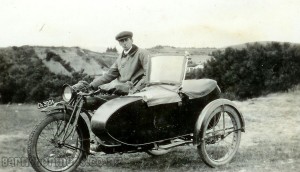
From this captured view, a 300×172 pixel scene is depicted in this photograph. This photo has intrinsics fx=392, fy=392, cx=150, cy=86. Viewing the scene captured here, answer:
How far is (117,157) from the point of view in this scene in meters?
4.95

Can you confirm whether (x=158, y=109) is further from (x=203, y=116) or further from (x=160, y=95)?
(x=203, y=116)

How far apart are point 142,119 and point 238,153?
5.18 feet

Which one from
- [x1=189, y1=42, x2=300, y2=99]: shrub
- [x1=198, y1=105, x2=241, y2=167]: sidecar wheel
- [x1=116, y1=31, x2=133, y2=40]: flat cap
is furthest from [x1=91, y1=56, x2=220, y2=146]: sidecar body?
[x1=189, y1=42, x2=300, y2=99]: shrub

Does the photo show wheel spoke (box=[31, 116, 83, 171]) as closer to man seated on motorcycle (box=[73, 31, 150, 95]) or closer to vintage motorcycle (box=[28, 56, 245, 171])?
vintage motorcycle (box=[28, 56, 245, 171])

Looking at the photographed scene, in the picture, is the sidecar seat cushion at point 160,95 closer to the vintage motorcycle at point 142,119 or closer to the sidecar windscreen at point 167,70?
the vintage motorcycle at point 142,119

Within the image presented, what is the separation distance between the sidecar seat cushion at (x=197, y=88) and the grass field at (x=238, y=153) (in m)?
0.83

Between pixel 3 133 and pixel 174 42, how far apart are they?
308cm

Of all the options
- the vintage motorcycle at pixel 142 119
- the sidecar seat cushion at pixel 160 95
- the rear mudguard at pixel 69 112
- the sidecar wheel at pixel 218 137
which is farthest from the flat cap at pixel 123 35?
the sidecar wheel at pixel 218 137

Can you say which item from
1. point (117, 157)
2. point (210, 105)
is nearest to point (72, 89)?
point (117, 157)

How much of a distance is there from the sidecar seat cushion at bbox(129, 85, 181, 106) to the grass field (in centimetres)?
83

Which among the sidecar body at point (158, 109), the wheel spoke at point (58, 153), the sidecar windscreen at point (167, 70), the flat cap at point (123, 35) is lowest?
the wheel spoke at point (58, 153)

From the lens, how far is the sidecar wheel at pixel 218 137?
4359 millimetres

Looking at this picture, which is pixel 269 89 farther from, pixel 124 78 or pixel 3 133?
pixel 3 133

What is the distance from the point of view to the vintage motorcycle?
3.92 meters
